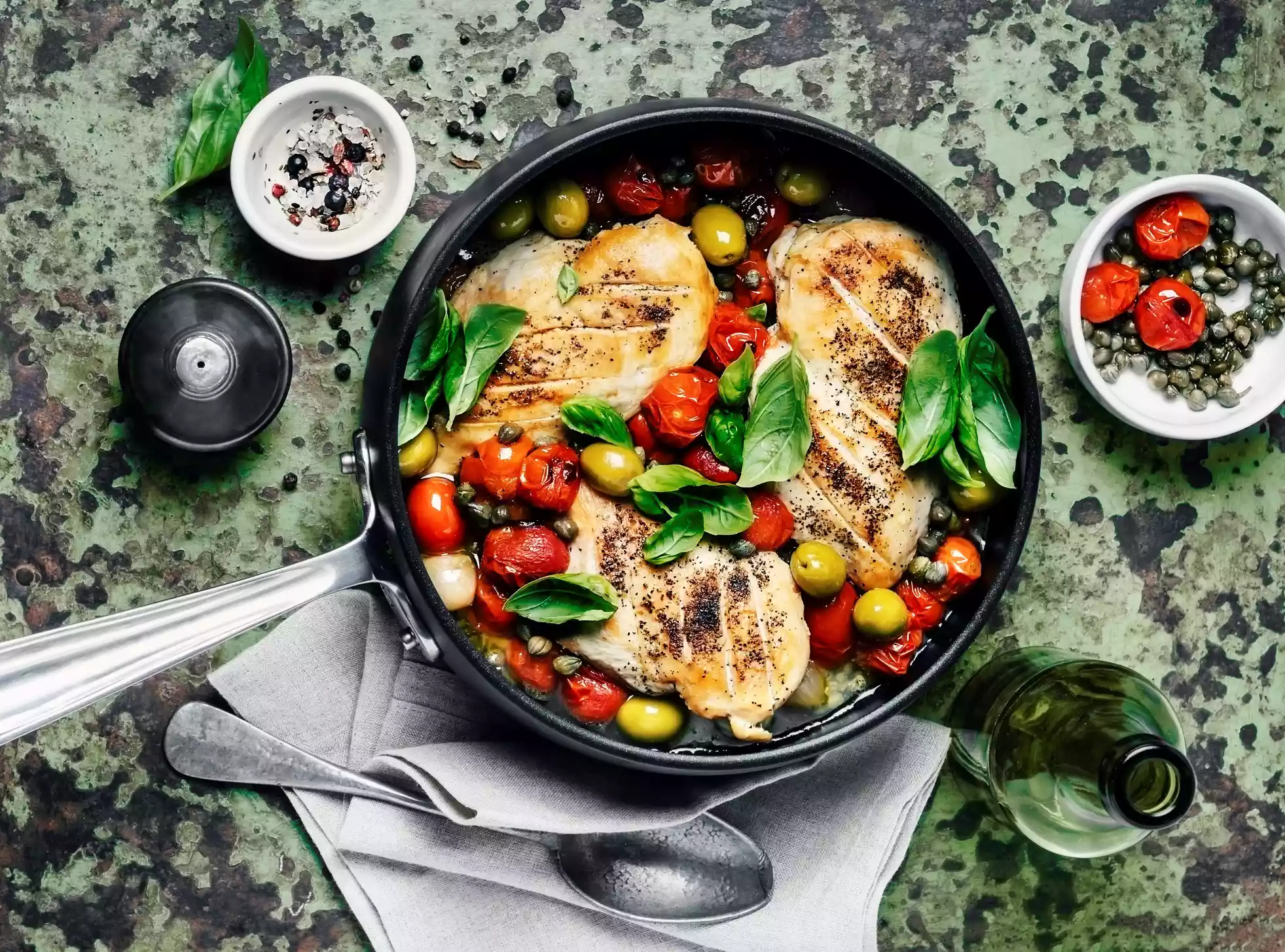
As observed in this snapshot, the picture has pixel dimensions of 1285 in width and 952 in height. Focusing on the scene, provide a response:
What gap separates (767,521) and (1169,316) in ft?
4.14

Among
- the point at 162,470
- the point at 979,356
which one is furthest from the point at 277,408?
the point at 979,356

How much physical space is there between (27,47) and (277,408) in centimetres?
113

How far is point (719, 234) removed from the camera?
2.95 metres

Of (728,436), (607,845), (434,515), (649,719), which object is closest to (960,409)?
(728,436)

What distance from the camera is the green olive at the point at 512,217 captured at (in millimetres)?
2916

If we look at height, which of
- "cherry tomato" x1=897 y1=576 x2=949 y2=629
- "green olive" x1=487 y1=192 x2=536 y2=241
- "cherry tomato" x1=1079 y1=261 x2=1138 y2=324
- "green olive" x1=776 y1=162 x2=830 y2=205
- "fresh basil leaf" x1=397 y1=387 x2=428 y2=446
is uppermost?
"green olive" x1=776 y1=162 x2=830 y2=205

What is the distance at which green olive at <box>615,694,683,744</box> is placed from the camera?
2.94 m

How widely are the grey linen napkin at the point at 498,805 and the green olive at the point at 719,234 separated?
4.01ft

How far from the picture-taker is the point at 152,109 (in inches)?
124

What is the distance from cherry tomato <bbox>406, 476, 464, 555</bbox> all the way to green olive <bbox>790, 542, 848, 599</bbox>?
0.80 metres

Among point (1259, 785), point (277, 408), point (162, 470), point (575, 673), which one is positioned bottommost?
point (1259, 785)

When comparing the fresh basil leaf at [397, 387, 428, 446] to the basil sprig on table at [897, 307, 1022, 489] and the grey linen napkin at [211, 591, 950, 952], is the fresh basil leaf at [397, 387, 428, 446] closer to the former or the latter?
the grey linen napkin at [211, 591, 950, 952]

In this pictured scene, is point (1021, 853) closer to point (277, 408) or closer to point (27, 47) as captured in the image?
point (277, 408)

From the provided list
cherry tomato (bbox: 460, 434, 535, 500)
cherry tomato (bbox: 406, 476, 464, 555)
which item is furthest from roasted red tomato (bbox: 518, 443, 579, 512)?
cherry tomato (bbox: 406, 476, 464, 555)
